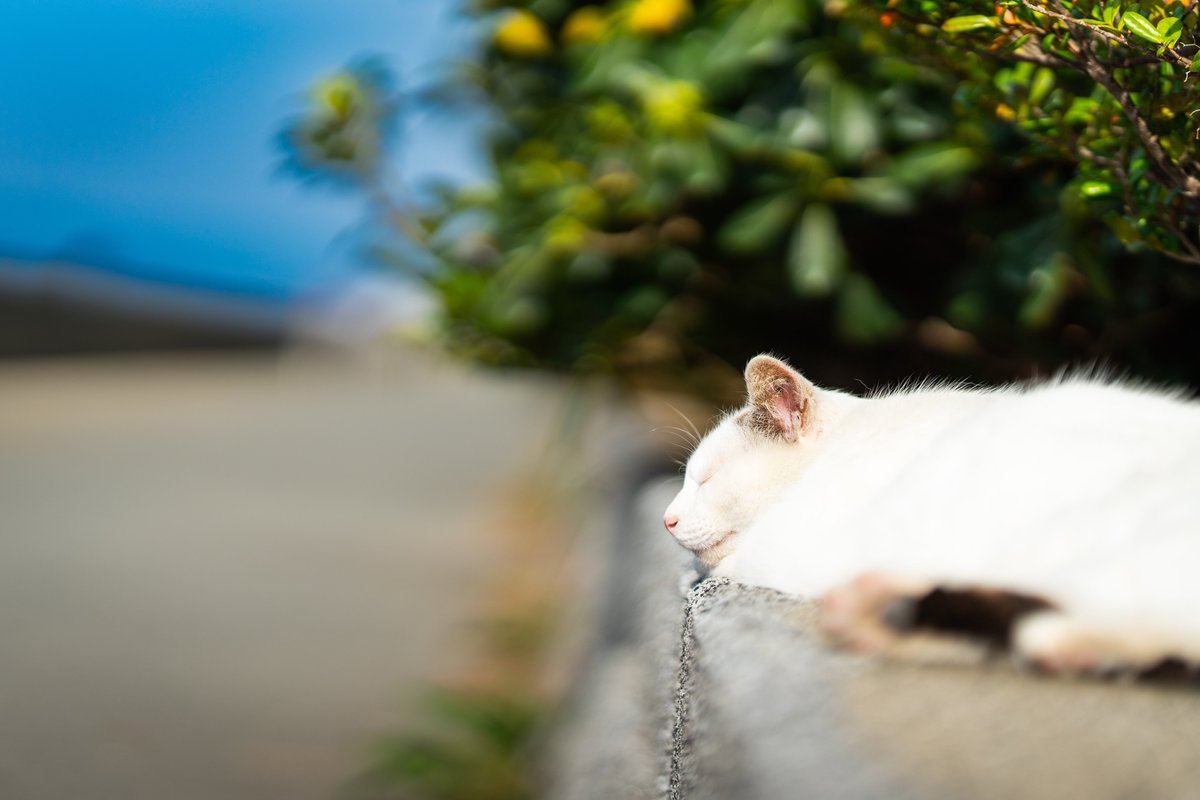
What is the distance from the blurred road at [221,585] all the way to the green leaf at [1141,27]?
2.82 metres

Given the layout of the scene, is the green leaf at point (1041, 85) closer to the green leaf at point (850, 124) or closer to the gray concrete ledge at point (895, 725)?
the green leaf at point (850, 124)

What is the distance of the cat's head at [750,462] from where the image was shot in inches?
54.1

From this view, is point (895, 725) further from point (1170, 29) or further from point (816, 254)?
point (816, 254)

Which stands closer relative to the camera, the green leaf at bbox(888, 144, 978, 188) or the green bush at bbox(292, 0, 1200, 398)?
the green bush at bbox(292, 0, 1200, 398)

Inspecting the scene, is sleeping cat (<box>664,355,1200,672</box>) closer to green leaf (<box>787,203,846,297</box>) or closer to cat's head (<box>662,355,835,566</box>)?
cat's head (<box>662,355,835,566</box>)

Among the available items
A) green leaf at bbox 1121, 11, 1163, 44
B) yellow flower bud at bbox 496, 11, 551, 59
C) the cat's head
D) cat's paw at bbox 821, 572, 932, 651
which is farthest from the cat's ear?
yellow flower bud at bbox 496, 11, 551, 59

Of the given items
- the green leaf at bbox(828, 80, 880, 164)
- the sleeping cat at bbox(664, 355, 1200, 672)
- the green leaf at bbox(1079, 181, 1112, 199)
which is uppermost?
the green leaf at bbox(828, 80, 880, 164)

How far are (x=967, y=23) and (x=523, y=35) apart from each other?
65.3 inches

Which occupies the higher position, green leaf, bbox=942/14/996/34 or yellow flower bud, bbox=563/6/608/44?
yellow flower bud, bbox=563/6/608/44

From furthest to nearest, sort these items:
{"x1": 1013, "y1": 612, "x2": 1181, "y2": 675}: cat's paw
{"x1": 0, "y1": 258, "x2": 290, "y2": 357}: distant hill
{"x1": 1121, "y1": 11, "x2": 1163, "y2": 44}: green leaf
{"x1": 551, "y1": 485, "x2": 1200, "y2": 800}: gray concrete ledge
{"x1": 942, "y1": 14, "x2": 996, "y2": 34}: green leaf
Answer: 1. {"x1": 0, "y1": 258, "x2": 290, "y2": 357}: distant hill
2. {"x1": 942, "y1": 14, "x2": 996, "y2": 34}: green leaf
3. {"x1": 1121, "y1": 11, "x2": 1163, "y2": 44}: green leaf
4. {"x1": 1013, "y1": 612, "x2": 1181, "y2": 675}: cat's paw
5. {"x1": 551, "y1": 485, "x2": 1200, "y2": 800}: gray concrete ledge

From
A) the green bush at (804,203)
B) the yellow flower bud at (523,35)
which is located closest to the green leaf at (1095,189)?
the green bush at (804,203)

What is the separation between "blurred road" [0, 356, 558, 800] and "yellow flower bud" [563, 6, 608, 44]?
1.38 metres

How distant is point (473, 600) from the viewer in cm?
579

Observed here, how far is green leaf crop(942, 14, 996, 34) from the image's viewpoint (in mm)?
1304
